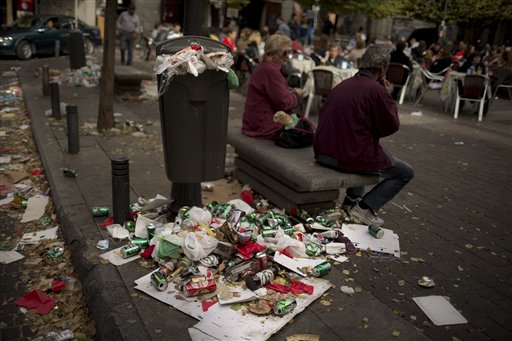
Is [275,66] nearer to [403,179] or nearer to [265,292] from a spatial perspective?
[403,179]

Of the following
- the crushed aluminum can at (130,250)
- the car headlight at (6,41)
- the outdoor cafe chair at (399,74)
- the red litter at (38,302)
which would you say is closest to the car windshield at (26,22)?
the car headlight at (6,41)

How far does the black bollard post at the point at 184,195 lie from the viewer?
15.4ft

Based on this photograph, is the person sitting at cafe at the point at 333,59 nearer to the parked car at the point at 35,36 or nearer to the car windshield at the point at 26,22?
the parked car at the point at 35,36

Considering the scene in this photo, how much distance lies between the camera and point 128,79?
11539 millimetres

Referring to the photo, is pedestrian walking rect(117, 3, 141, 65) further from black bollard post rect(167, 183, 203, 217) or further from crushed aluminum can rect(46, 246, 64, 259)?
crushed aluminum can rect(46, 246, 64, 259)

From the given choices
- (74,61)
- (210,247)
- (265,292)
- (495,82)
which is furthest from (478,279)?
(74,61)

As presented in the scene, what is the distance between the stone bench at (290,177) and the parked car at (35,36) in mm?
15285

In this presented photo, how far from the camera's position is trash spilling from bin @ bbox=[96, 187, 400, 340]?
3.38 meters

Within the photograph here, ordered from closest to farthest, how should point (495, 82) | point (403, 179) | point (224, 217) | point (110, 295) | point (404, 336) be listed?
point (404, 336) < point (110, 295) < point (224, 217) < point (403, 179) < point (495, 82)

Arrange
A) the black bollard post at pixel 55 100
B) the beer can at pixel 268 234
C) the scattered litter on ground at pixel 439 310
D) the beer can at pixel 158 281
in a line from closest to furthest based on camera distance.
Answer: the scattered litter on ground at pixel 439 310
the beer can at pixel 158 281
the beer can at pixel 268 234
the black bollard post at pixel 55 100

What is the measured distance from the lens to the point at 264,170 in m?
5.46

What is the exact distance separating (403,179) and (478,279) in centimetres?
123

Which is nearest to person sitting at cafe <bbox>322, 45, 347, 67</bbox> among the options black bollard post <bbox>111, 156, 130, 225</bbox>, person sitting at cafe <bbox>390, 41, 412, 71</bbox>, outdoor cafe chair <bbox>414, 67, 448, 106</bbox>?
person sitting at cafe <bbox>390, 41, 412, 71</bbox>

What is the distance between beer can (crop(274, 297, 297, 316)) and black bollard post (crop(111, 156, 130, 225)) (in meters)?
1.88
